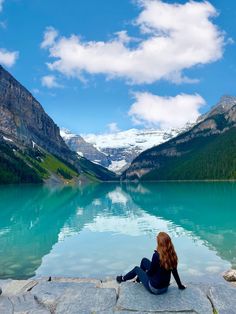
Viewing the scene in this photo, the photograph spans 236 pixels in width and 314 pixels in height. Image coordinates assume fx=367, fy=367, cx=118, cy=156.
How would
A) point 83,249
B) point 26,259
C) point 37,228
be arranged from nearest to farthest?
point 26,259 → point 83,249 → point 37,228

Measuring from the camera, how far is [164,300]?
43.1ft

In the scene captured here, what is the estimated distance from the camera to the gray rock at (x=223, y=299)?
1230 cm

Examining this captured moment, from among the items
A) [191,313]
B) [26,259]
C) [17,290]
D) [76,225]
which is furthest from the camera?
[76,225]

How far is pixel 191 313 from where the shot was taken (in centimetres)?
1204

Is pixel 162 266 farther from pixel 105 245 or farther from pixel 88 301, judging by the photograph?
pixel 105 245

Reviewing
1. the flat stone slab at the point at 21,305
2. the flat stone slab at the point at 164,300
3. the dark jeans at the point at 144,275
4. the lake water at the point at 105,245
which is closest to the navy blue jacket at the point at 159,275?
the dark jeans at the point at 144,275

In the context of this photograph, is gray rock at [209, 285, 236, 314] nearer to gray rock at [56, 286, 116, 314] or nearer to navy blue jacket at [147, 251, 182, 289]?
navy blue jacket at [147, 251, 182, 289]

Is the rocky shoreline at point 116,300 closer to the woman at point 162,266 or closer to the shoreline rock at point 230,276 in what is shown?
the woman at point 162,266

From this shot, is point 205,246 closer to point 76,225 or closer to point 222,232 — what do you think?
point 222,232

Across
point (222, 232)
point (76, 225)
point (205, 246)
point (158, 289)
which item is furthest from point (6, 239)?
point (158, 289)

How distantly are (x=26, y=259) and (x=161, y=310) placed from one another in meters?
19.2

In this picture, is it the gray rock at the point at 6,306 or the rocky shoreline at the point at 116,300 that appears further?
the gray rock at the point at 6,306

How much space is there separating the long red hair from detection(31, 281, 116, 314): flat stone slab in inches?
88.9

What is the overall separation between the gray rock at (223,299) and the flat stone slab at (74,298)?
142 inches
